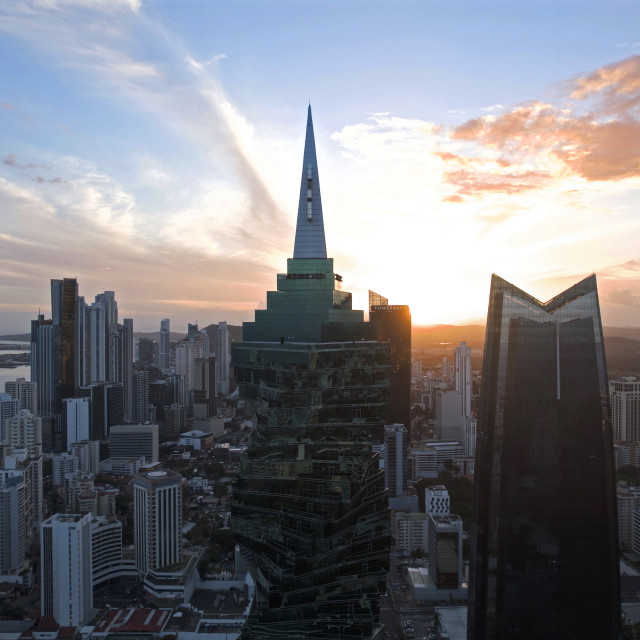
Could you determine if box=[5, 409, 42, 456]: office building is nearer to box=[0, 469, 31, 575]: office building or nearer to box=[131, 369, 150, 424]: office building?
box=[0, 469, 31, 575]: office building

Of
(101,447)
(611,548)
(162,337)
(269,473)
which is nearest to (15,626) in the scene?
(269,473)

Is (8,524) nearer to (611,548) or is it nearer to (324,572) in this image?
(324,572)

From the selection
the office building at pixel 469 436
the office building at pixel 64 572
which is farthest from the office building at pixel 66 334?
the office building at pixel 64 572

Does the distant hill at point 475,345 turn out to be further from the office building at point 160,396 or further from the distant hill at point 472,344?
the office building at point 160,396

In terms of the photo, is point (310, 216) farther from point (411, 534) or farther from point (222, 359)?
point (222, 359)

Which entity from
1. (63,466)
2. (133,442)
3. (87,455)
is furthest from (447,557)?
(133,442)
